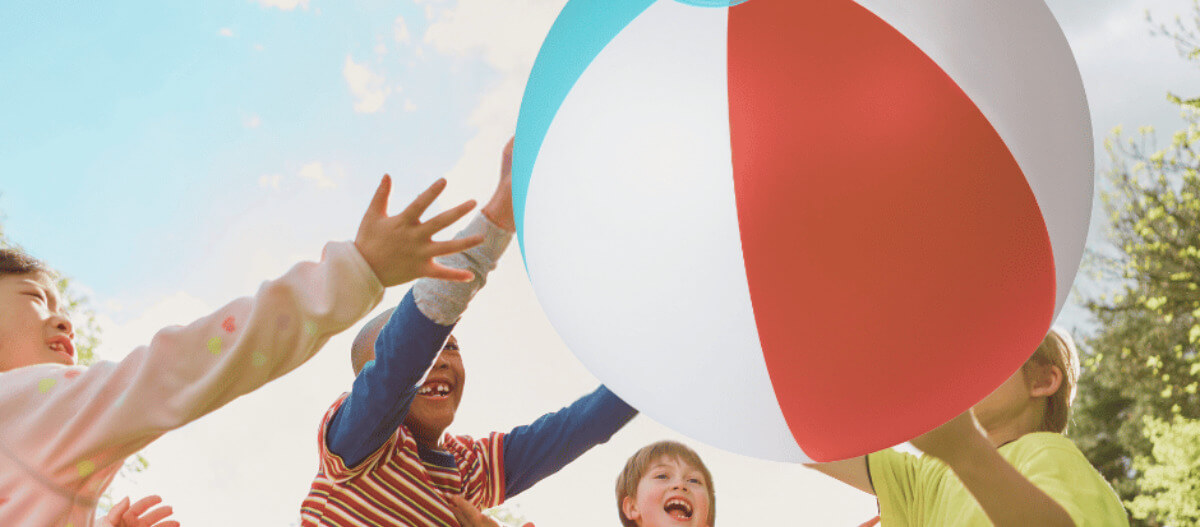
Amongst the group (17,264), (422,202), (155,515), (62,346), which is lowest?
(155,515)

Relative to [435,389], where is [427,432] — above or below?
below

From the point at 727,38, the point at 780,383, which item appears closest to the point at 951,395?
the point at 780,383

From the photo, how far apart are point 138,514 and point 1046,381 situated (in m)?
2.86

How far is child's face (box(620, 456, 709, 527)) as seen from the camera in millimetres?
3182

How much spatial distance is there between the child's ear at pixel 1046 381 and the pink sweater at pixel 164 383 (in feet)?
6.98

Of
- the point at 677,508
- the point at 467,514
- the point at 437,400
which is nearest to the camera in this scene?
the point at 467,514

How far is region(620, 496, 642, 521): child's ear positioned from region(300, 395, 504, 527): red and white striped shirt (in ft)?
3.13

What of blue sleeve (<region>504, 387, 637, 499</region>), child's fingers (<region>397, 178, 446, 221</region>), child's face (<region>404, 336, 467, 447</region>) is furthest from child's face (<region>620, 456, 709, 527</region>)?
child's fingers (<region>397, 178, 446, 221</region>)

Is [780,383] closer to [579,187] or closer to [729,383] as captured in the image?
[729,383]

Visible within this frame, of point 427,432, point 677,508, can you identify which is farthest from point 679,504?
point 427,432

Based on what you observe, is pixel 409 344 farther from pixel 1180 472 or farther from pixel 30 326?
pixel 1180 472

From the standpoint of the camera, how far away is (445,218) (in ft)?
5.54

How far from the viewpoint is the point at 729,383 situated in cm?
186

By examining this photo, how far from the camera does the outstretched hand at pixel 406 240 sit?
1701mm
